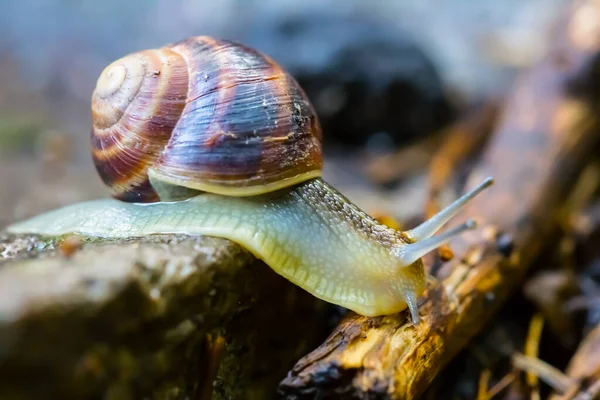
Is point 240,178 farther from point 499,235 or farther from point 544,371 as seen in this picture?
point 544,371

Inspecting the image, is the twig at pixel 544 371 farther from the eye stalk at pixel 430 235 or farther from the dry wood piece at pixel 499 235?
the eye stalk at pixel 430 235

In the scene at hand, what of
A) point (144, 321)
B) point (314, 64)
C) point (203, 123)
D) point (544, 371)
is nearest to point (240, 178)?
point (203, 123)

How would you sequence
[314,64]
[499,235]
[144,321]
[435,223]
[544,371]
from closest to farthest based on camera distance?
[144,321]
[435,223]
[544,371]
[499,235]
[314,64]

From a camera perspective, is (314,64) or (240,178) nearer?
(240,178)

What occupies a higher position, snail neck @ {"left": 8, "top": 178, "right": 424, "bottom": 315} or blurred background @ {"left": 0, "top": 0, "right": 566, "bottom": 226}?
snail neck @ {"left": 8, "top": 178, "right": 424, "bottom": 315}

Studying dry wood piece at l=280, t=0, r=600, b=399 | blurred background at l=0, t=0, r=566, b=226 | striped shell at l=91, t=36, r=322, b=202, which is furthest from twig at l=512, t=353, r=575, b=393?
blurred background at l=0, t=0, r=566, b=226

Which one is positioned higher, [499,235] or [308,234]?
[308,234]

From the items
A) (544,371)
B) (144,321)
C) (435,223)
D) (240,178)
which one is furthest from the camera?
(544,371)

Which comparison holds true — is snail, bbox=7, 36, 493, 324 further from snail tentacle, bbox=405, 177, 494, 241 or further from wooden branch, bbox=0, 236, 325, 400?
wooden branch, bbox=0, 236, 325, 400

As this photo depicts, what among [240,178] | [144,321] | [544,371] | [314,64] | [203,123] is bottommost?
[544,371]
